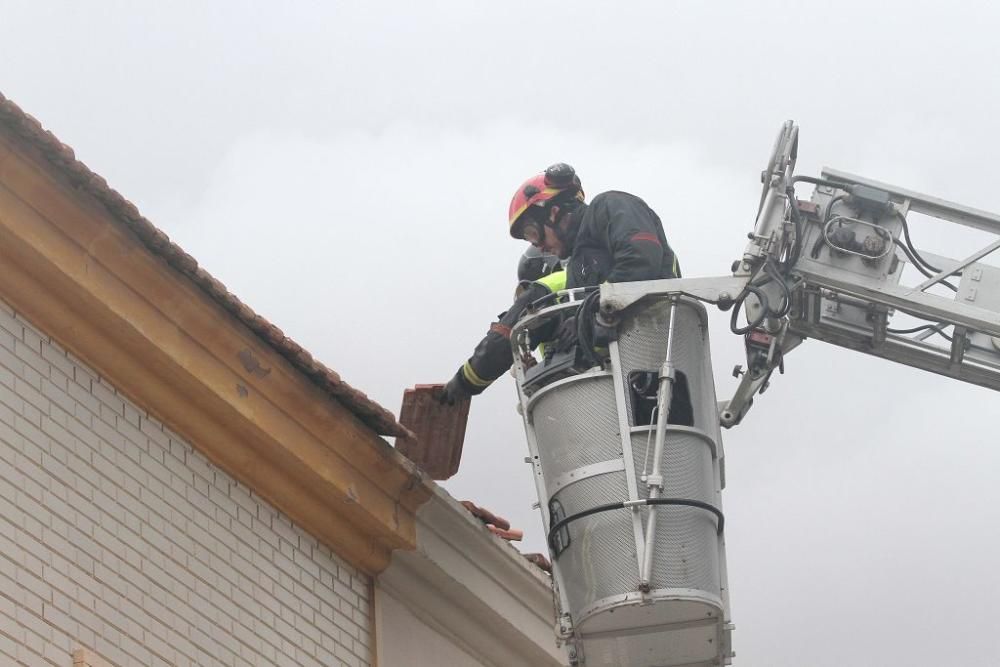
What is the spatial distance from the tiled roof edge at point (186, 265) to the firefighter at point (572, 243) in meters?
0.62

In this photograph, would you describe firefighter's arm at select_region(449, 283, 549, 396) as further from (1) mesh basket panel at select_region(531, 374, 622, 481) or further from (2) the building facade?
(1) mesh basket panel at select_region(531, 374, 622, 481)

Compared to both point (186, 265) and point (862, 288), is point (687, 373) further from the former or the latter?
point (186, 265)

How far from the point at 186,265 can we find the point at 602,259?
240 cm

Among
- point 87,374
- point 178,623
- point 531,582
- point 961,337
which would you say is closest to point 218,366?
point 87,374

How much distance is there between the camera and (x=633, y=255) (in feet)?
31.1

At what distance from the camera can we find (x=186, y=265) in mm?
8547

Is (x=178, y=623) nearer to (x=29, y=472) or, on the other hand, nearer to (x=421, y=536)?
(x=29, y=472)

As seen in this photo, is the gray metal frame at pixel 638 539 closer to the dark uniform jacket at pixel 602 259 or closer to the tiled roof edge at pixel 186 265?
the dark uniform jacket at pixel 602 259

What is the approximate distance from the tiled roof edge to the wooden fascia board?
1.7 inches

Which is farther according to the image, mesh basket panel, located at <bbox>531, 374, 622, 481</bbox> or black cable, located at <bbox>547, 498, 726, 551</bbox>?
mesh basket panel, located at <bbox>531, 374, 622, 481</bbox>

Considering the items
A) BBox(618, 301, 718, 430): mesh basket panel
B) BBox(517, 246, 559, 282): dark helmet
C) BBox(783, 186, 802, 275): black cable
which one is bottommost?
BBox(618, 301, 718, 430): mesh basket panel

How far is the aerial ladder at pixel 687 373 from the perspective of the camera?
8.55 m

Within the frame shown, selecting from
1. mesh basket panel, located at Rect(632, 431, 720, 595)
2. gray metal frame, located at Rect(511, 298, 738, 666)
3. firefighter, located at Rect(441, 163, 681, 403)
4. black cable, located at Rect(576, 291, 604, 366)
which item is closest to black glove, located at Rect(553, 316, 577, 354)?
firefighter, located at Rect(441, 163, 681, 403)

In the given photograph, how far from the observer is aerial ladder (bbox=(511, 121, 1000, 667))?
8.55 meters
